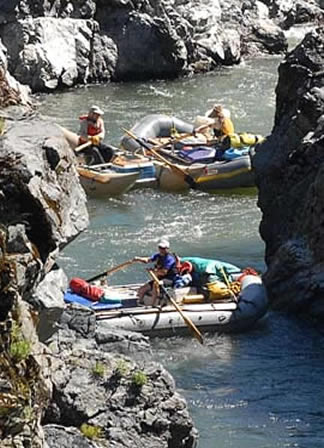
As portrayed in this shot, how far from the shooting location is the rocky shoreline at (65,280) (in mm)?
5977

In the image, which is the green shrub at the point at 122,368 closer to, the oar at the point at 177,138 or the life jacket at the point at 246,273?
the life jacket at the point at 246,273

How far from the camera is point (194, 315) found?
1362 cm

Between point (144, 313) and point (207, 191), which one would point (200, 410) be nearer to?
Result: point (144, 313)

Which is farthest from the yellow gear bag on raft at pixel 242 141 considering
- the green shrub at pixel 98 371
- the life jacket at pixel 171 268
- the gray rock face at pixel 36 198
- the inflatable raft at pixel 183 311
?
the gray rock face at pixel 36 198

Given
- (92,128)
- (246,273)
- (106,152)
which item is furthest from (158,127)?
(246,273)

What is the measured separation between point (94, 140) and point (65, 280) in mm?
12800

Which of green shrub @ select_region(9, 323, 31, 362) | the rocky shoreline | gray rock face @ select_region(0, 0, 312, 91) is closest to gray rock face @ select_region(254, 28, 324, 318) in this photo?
the rocky shoreline

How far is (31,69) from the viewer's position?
28141 mm

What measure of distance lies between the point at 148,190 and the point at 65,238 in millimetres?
13771

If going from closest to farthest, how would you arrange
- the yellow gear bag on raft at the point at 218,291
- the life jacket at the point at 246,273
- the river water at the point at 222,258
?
the river water at the point at 222,258 < the yellow gear bag on raft at the point at 218,291 < the life jacket at the point at 246,273

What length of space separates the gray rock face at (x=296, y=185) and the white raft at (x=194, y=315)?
25.0 inches

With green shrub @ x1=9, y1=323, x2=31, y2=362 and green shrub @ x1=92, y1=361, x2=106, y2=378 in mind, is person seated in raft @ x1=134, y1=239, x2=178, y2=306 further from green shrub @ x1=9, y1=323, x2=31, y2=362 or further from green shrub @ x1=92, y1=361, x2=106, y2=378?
green shrub @ x1=9, y1=323, x2=31, y2=362

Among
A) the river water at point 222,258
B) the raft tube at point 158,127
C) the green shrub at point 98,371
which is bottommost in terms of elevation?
the river water at point 222,258

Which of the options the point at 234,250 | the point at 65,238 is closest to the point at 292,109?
the point at 234,250
